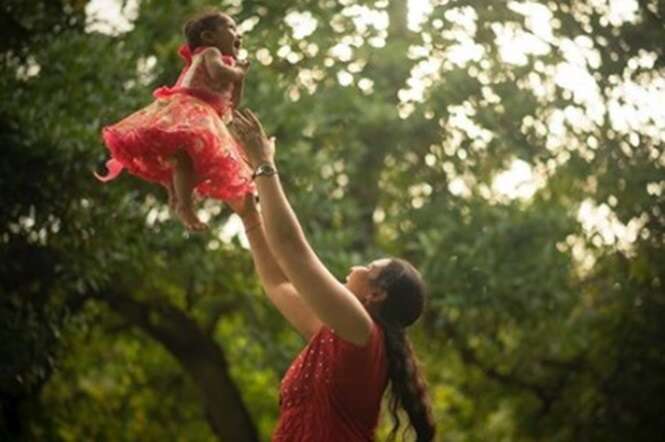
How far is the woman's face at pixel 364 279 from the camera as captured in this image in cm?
338

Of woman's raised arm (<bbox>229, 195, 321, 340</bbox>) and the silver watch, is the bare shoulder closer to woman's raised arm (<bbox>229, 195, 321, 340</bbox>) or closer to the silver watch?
woman's raised arm (<bbox>229, 195, 321, 340</bbox>)

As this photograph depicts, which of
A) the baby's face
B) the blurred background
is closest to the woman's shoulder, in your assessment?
the baby's face

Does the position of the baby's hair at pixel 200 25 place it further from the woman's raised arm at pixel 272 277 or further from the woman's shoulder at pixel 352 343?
the woman's shoulder at pixel 352 343

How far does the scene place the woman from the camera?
302cm

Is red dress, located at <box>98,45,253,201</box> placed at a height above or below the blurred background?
above

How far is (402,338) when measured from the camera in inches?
133

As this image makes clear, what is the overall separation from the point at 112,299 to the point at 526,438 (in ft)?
14.1

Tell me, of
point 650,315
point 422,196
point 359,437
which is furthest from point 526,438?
point 359,437

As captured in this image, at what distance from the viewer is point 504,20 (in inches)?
238

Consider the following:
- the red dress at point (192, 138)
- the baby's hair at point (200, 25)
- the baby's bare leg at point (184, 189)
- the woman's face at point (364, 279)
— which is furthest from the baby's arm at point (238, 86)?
the woman's face at point (364, 279)

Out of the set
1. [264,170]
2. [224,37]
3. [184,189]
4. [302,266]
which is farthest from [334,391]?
[224,37]

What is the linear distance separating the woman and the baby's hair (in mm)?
634

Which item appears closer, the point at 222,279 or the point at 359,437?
the point at 359,437

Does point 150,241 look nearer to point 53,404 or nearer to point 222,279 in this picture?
point 222,279
